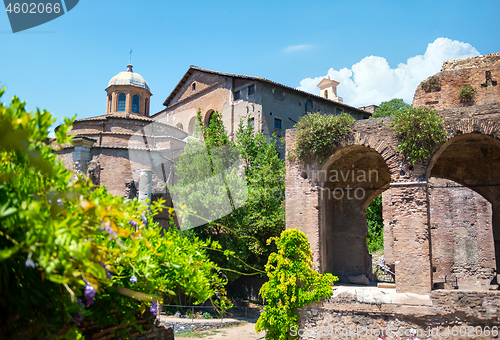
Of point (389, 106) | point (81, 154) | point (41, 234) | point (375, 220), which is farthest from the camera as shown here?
point (389, 106)

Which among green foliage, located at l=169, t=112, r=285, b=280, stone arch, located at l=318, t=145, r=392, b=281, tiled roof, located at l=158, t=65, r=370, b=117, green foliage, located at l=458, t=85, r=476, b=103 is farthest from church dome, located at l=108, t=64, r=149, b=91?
green foliage, located at l=458, t=85, r=476, b=103

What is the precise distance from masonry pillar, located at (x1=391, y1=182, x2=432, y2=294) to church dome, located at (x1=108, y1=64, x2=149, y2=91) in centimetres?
2535

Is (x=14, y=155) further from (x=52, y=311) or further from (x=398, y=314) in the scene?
(x=398, y=314)

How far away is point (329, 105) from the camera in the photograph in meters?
27.8

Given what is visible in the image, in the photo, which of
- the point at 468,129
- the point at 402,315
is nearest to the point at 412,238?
the point at 402,315

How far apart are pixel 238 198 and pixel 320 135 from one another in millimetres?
7321

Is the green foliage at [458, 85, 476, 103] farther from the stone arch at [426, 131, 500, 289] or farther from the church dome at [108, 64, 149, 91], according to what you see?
the church dome at [108, 64, 149, 91]

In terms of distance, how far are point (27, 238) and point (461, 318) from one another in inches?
400

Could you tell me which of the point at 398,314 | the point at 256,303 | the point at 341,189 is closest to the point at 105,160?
the point at 256,303

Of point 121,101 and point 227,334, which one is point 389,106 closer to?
point 121,101

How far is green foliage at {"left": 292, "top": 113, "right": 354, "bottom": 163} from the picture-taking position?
37.5 ft

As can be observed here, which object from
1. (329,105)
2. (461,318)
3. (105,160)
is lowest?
(461,318)

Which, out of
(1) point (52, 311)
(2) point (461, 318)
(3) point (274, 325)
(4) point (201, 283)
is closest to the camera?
(1) point (52, 311)

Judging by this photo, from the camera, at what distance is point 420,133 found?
10.3 metres
